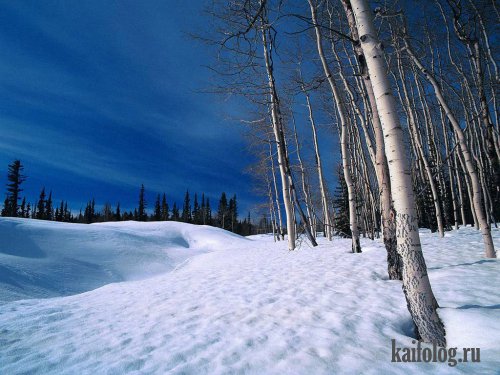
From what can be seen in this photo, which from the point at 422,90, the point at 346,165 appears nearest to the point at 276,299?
→ the point at 346,165

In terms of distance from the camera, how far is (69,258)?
7.77 meters

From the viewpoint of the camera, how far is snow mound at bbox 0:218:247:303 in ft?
18.4

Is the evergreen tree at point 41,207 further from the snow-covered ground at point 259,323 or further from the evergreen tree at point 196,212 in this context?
the snow-covered ground at point 259,323

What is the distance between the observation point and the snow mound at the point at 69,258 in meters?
5.59

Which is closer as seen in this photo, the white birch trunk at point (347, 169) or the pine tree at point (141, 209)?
the white birch trunk at point (347, 169)

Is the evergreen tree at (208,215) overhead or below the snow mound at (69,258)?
overhead

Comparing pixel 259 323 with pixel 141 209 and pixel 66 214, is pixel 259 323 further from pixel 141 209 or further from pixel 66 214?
pixel 66 214

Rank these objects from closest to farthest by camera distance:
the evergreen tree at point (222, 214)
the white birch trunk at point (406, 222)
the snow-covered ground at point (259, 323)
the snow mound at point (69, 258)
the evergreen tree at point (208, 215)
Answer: the snow-covered ground at point (259, 323) < the white birch trunk at point (406, 222) < the snow mound at point (69, 258) < the evergreen tree at point (222, 214) < the evergreen tree at point (208, 215)

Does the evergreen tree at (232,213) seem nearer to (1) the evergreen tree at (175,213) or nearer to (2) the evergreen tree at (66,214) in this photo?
(1) the evergreen tree at (175,213)

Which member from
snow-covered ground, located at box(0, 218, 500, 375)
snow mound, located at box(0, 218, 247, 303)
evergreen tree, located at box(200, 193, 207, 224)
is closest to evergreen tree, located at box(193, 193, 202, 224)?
evergreen tree, located at box(200, 193, 207, 224)

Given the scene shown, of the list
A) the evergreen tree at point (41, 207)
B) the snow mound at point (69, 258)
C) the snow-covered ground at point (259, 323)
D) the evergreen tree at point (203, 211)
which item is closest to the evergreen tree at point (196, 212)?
the evergreen tree at point (203, 211)

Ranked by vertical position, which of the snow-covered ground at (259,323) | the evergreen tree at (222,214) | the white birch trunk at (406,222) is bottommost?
the snow-covered ground at (259,323)

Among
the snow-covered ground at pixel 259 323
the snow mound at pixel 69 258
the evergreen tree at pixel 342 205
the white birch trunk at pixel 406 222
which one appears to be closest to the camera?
the snow-covered ground at pixel 259 323

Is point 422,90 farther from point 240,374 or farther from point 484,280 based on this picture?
point 240,374
